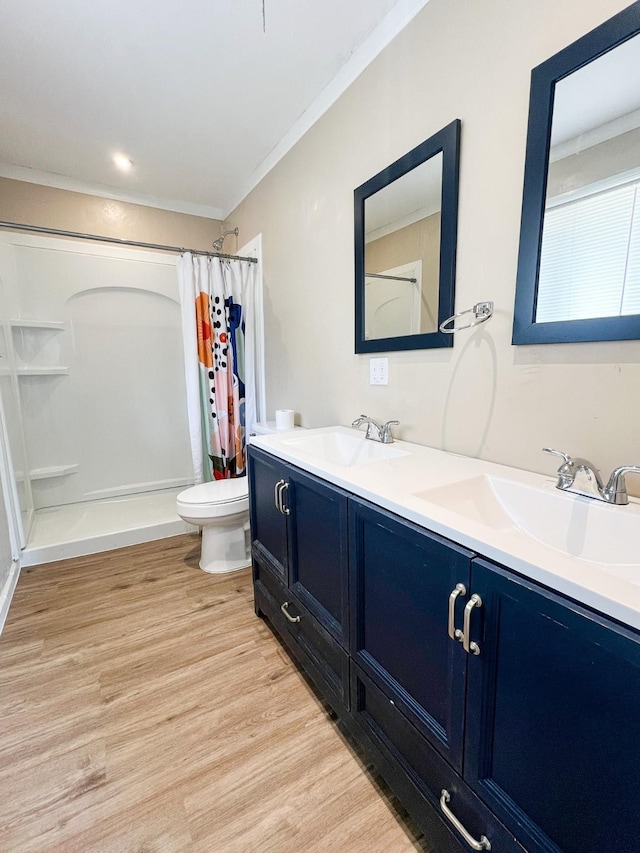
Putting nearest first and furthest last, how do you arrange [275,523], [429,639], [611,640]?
[611,640] < [429,639] < [275,523]

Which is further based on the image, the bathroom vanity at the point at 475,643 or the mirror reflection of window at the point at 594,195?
the mirror reflection of window at the point at 594,195

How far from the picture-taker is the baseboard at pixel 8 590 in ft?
5.86

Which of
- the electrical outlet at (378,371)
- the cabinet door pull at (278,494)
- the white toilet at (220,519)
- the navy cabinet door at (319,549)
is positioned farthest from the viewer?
the white toilet at (220,519)

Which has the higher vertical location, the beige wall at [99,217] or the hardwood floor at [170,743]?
the beige wall at [99,217]

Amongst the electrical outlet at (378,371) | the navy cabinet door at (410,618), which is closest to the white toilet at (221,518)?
the electrical outlet at (378,371)

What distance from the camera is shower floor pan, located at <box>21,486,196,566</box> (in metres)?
2.33

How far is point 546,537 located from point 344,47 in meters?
2.03

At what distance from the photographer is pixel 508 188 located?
42.4 inches

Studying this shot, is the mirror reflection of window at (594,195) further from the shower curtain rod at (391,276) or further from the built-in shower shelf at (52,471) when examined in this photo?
the built-in shower shelf at (52,471)

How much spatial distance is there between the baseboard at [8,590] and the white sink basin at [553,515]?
2.08 m

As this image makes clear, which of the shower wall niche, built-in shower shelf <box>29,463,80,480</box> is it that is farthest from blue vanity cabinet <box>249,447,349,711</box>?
built-in shower shelf <box>29,463,80,480</box>

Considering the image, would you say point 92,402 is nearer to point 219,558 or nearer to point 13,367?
point 13,367

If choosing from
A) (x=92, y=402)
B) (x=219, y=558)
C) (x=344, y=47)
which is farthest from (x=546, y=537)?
(x=92, y=402)

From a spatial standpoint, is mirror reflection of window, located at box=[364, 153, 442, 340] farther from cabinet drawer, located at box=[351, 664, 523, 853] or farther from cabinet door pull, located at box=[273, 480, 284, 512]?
cabinet drawer, located at box=[351, 664, 523, 853]
